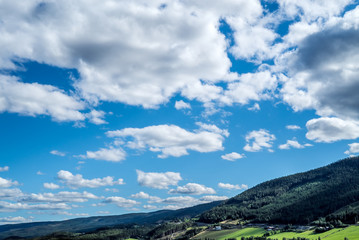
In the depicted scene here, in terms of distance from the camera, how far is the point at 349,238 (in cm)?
18100

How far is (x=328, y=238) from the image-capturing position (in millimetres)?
199375

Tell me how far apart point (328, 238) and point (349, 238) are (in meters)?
20.1

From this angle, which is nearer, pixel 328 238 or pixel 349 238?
pixel 349 238
